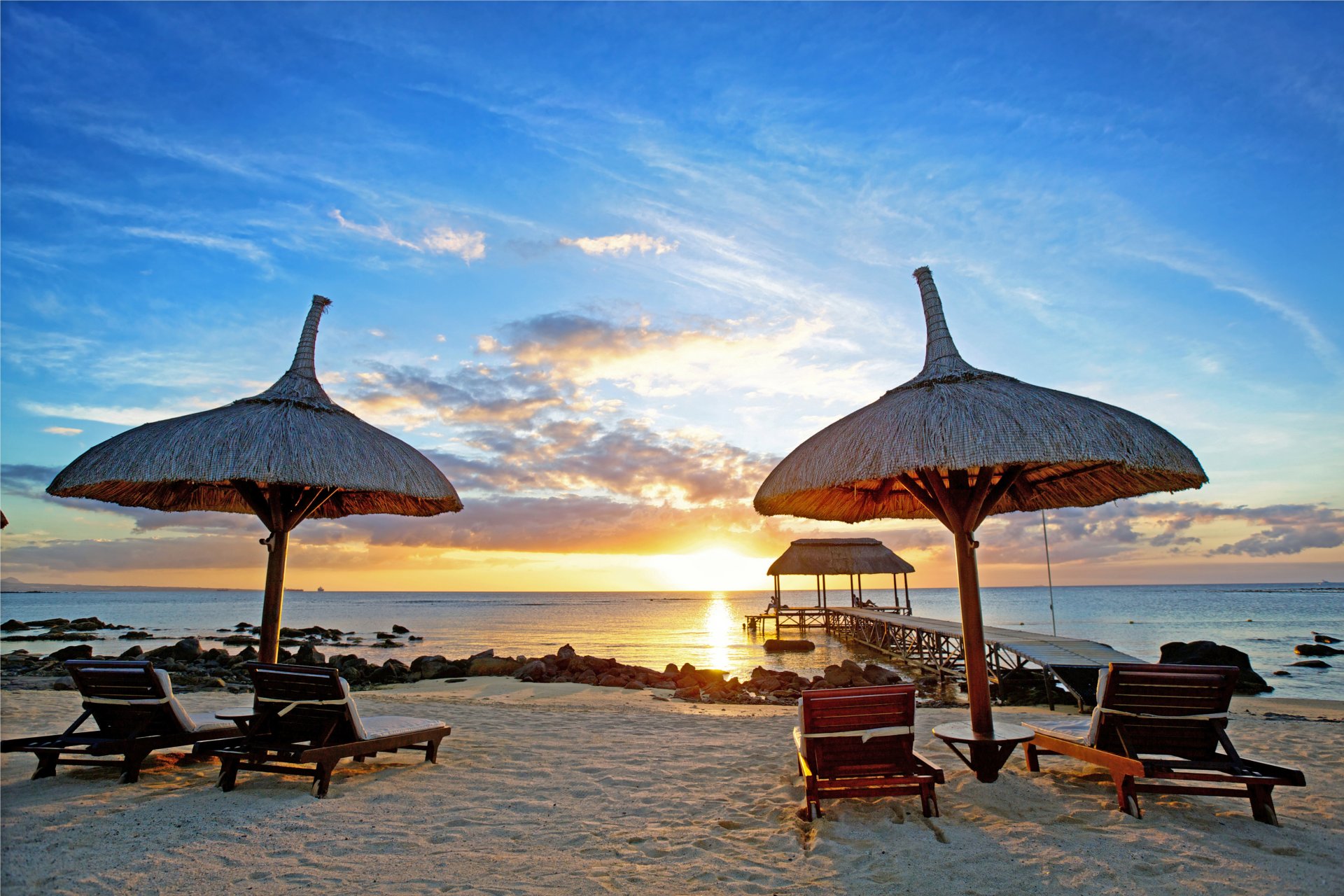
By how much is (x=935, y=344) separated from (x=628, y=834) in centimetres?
447

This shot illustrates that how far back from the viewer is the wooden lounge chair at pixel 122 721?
512cm

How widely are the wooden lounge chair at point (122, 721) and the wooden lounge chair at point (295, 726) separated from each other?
1.32 ft

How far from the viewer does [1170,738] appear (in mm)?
4637

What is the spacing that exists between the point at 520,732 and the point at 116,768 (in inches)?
139

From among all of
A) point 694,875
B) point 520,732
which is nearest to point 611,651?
point 520,732

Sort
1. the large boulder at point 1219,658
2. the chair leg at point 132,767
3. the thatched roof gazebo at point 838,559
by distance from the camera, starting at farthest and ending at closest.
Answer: the thatched roof gazebo at point 838,559 → the large boulder at point 1219,658 → the chair leg at point 132,767

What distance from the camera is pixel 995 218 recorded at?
10422 millimetres

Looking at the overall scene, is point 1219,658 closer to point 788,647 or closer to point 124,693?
point 788,647

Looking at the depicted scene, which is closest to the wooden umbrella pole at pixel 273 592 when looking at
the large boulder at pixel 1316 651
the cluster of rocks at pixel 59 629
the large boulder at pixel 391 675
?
the large boulder at pixel 391 675

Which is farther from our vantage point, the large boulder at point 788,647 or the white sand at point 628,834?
the large boulder at point 788,647

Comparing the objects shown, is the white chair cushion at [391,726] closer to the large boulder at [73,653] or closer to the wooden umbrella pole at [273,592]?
the wooden umbrella pole at [273,592]

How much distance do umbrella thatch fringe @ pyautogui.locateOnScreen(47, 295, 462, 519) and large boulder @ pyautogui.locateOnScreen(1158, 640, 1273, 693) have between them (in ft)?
54.8

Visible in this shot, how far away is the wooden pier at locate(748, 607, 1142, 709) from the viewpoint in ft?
37.0

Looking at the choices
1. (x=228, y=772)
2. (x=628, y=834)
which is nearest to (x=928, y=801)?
(x=628, y=834)
